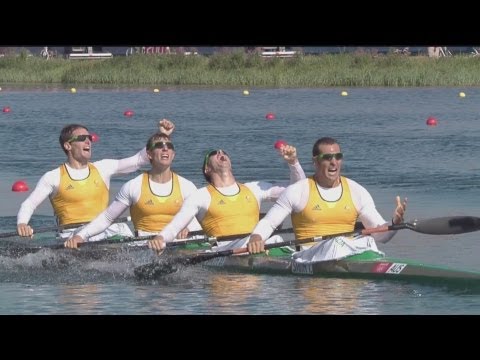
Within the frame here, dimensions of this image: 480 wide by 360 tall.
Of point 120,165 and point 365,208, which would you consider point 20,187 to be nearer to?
point 120,165

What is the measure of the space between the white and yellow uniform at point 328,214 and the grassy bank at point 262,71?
27022 millimetres

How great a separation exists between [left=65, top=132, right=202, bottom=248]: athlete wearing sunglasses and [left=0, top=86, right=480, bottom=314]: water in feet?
1.29

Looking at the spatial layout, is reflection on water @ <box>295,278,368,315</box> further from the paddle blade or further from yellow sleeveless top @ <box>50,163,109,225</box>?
yellow sleeveless top @ <box>50,163,109,225</box>

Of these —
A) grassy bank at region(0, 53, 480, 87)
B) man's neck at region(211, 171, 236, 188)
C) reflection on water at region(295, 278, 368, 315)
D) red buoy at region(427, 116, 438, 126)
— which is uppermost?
grassy bank at region(0, 53, 480, 87)

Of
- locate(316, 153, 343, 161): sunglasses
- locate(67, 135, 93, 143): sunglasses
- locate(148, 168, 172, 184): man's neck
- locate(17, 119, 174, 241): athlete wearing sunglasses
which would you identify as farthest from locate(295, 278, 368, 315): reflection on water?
locate(67, 135, 93, 143): sunglasses

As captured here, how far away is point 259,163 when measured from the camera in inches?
845

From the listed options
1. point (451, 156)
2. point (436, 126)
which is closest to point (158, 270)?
point (451, 156)

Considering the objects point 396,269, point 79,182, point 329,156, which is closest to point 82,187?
point 79,182

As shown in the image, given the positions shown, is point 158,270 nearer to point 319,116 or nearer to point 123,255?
point 123,255

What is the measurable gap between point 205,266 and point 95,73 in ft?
104

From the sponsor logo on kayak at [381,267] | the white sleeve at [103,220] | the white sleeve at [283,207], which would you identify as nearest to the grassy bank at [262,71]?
the white sleeve at [103,220]

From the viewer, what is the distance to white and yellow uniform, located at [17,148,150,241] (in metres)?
12.7

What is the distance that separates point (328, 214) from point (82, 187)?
304 cm
